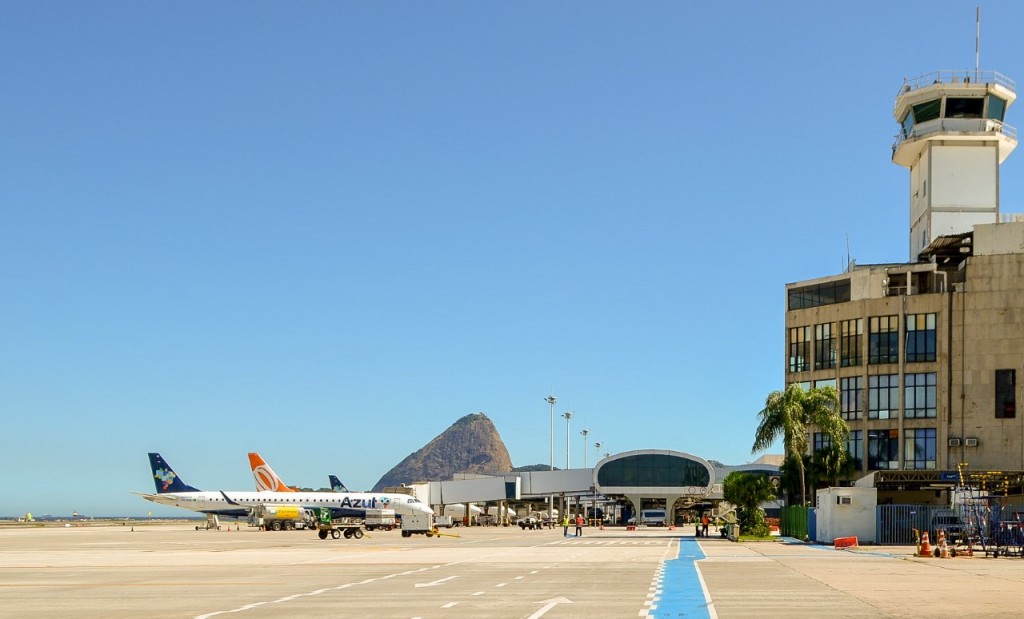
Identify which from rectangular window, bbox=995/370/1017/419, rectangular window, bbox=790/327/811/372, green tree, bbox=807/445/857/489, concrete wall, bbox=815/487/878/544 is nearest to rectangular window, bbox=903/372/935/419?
rectangular window, bbox=995/370/1017/419

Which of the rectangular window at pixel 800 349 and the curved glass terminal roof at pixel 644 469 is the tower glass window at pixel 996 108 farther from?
the curved glass terminal roof at pixel 644 469

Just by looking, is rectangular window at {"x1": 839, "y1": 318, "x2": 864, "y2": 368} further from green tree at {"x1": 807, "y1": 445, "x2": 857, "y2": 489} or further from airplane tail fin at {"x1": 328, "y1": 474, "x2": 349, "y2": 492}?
airplane tail fin at {"x1": 328, "y1": 474, "x2": 349, "y2": 492}

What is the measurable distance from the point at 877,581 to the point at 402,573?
14703 mm

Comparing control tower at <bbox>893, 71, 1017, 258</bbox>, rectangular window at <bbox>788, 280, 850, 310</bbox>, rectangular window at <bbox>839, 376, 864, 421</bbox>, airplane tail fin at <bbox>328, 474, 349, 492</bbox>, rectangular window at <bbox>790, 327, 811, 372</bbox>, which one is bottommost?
airplane tail fin at <bbox>328, 474, 349, 492</bbox>

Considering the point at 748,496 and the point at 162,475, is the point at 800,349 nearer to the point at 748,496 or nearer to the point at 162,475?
the point at 748,496

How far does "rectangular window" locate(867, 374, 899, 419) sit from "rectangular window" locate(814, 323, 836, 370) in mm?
4760

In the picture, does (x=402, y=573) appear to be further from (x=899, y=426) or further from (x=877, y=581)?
(x=899, y=426)

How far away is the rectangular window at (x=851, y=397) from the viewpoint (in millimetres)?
98562

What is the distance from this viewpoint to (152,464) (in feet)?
456

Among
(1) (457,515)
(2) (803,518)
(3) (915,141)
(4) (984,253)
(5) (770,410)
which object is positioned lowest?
(1) (457,515)

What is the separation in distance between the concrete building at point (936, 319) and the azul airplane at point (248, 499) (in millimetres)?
48989

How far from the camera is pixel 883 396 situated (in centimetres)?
9675

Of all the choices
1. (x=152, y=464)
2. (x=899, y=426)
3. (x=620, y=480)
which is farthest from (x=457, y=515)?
(x=899, y=426)

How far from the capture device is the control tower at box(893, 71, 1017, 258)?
99562mm
